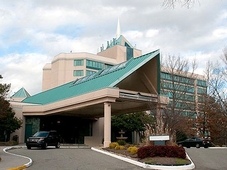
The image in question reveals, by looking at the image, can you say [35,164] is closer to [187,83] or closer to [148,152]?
[148,152]

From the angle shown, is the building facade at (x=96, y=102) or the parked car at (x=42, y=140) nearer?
the parked car at (x=42, y=140)

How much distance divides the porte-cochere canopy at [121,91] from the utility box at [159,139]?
27.8ft

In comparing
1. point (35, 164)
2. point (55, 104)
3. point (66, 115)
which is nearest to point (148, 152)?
point (35, 164)

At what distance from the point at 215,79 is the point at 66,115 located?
21.0 metres

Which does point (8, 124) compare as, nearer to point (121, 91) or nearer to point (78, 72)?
point (121, 91)

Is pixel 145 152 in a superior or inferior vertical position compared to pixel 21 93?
inferior

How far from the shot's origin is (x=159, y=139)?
2031 centimetres

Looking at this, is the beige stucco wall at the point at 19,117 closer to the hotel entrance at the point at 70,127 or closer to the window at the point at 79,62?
the hotel entrance at the point at 70,127

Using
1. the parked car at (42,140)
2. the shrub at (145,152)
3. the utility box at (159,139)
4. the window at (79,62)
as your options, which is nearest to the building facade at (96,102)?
the parked car at (42,140)

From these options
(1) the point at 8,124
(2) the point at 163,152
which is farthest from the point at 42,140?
(2) the point at 163,152

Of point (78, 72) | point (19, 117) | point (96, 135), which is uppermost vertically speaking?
point (78, 72)

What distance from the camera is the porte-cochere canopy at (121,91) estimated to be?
2964 cm

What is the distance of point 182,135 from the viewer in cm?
4447

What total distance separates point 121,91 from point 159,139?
10029 mm
